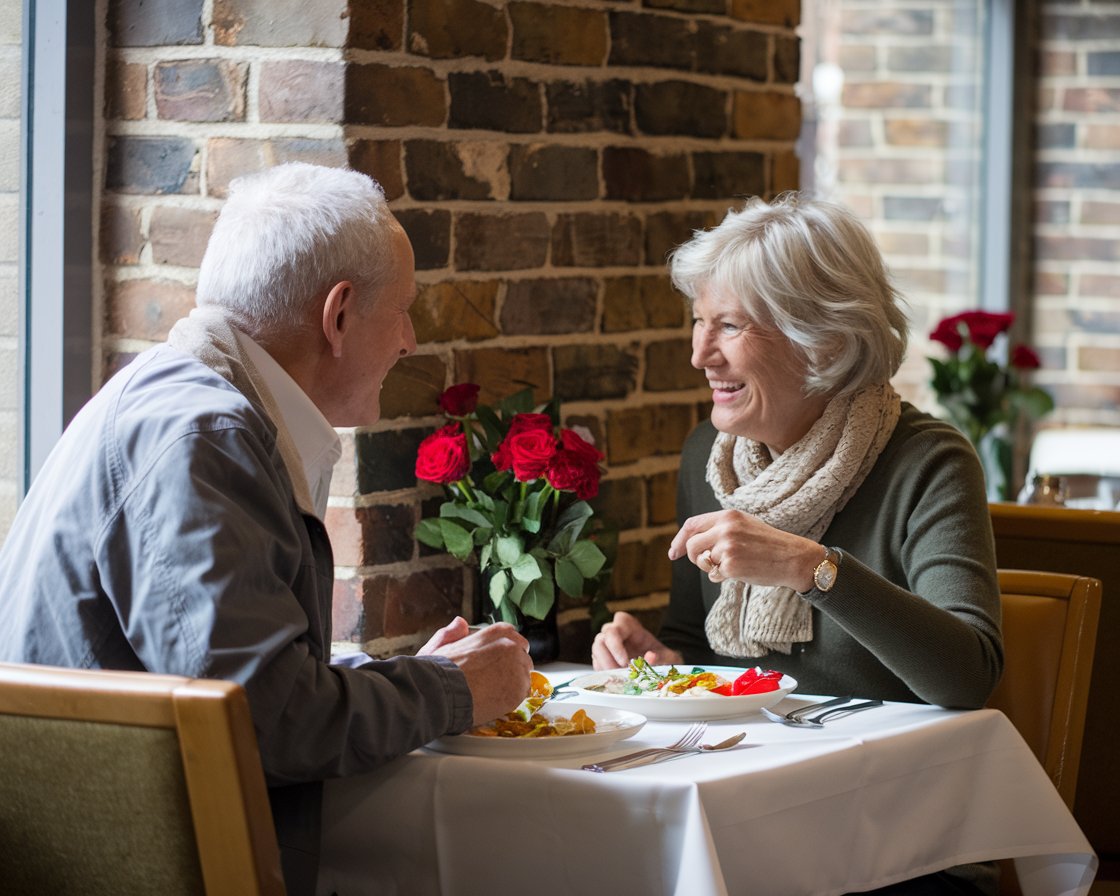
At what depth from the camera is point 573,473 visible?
87.7 inches

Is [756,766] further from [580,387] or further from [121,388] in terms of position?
[580,387]

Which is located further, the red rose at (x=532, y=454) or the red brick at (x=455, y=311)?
the red brick at (x=455, y=311)

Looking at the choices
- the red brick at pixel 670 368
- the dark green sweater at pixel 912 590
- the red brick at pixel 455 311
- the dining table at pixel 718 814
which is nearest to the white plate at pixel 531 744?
the dining table at pixel 718 814

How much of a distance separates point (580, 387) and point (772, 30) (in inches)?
33.7

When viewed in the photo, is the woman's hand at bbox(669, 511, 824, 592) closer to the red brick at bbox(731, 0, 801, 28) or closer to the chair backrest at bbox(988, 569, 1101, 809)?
the chair backrest at bbox(988, 569, 1101, 809)

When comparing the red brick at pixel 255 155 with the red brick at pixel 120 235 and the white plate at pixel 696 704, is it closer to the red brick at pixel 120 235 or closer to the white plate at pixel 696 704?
the red brick at pixel 120 235

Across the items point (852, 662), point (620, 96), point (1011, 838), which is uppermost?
point (620, 96)

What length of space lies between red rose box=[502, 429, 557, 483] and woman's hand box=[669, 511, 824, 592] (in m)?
0.29

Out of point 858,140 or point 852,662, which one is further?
point 858,140

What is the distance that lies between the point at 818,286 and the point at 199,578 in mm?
1149

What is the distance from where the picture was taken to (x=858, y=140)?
4918 mm

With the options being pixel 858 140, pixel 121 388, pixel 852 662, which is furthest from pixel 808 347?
pixel 858 140

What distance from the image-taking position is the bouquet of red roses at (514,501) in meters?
2.23

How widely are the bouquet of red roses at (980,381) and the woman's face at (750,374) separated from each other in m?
1.90
